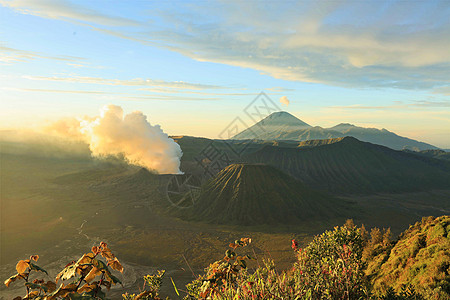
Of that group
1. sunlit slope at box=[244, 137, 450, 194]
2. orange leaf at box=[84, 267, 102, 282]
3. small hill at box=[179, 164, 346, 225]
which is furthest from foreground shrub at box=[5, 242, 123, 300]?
sunlit slope at box=[244, 137, 450, 194]

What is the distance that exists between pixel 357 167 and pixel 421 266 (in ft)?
383

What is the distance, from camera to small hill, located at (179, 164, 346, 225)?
6719 centimetres

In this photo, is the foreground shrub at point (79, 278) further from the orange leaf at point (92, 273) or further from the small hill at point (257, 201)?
the small hill at point (257, 201)

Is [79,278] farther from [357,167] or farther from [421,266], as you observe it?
[357,167]

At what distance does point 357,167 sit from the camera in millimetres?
122812

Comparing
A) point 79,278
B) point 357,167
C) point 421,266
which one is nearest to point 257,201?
point 421,266

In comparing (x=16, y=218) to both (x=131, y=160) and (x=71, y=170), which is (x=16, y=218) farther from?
(x=71, y=170)

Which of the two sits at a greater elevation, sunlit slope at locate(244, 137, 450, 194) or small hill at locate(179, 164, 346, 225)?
sunlit slope at locate(244, 137, 450, 194)

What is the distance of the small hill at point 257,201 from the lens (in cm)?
6719

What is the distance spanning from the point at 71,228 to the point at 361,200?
3537 inches

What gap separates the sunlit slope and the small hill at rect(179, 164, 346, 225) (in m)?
35.3

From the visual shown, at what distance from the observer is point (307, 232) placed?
2307 inches

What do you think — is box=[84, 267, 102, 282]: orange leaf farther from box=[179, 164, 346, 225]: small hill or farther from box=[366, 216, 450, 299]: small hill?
box=[179, 164, 346, 225]: small hill

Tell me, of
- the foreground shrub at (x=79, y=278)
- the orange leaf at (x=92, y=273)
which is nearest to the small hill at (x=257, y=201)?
the foreground shrub at (x=79, y=278)
